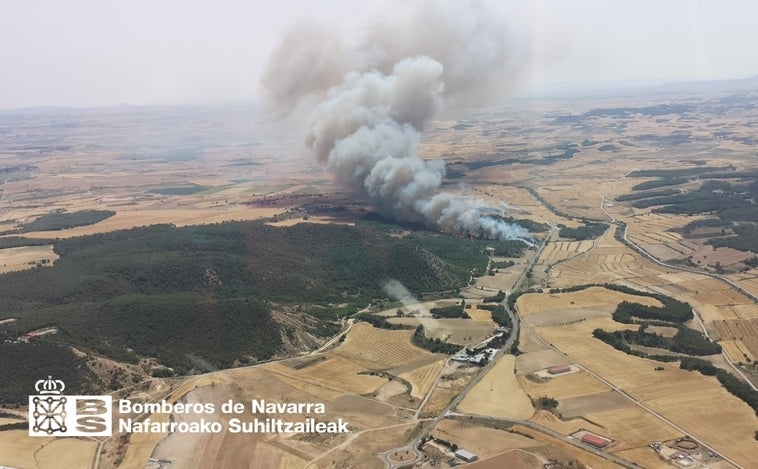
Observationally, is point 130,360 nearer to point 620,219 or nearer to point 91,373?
point 91,373

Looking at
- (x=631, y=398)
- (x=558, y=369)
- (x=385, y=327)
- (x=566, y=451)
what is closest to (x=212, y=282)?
(x=385, y=327)

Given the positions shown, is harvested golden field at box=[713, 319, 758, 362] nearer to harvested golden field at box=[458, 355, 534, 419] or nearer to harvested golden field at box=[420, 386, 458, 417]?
harvested golden field at box=[458, 355, 534, 419]

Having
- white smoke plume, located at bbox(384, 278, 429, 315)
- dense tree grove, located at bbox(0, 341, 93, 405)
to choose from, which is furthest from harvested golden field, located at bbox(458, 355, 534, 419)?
dense tree grove, located at bbox(0, 341, 93, 405)

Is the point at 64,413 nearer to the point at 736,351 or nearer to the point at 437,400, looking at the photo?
the point at 437,400

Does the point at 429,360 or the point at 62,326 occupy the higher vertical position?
the point at 62,326

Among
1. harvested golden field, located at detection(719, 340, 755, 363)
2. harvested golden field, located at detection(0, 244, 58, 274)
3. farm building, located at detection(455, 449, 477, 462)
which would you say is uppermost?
harvested golden field, located at detection(0, 244, 58, 274)

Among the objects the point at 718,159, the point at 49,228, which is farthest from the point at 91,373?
the point at 718,159
